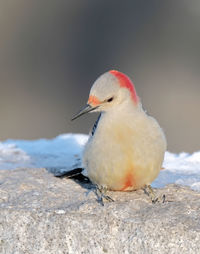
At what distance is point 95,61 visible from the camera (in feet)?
44.7

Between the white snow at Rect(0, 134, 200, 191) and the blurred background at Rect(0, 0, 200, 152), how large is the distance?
4.97 meters

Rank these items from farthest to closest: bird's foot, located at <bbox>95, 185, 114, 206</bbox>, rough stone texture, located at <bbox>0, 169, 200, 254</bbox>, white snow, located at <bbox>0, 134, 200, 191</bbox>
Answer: white snow, located at <bbox>0, 134, 200, 191</bbox> → bird's foot, located at <bbox>95, 185, 114, 206</bbox> → rough stone texture, located at <bbox>0, 169, 200, 254</bbox>

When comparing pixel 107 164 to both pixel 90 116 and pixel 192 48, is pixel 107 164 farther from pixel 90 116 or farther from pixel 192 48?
pixel 192 48

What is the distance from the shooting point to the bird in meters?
4.19

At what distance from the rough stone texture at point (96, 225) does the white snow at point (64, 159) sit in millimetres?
761

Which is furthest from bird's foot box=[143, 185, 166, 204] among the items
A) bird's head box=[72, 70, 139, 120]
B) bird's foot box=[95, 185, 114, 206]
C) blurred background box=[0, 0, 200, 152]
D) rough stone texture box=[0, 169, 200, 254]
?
blurred background box=[0, 0, 200, 152]

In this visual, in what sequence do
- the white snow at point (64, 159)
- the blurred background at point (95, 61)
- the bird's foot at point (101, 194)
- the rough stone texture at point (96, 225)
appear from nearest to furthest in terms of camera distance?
the rough stone texture at point (96, 225)
the bird's foot at point (101, 194)
the white snow at point (64, 159)
the blurred background at point (95, 61)

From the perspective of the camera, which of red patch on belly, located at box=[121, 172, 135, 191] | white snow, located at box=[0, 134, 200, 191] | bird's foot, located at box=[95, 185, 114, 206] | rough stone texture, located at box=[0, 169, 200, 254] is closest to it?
rough stone texture, located at box=[0, 169, 200, 254]

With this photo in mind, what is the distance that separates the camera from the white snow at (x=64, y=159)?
5.18 metres

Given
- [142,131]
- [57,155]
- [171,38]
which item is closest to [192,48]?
[171,38]

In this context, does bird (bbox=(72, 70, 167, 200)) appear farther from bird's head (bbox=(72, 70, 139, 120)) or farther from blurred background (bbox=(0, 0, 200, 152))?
blurred background (bbox=(0, 0, 200, 152))

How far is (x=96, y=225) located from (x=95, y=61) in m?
10.1

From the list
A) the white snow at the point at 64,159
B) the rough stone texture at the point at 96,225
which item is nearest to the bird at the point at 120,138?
the rough stone texture at the point at 96,225

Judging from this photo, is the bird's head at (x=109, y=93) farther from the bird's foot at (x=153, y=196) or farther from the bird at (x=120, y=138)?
the bird's foot at (x=153, y=196)
